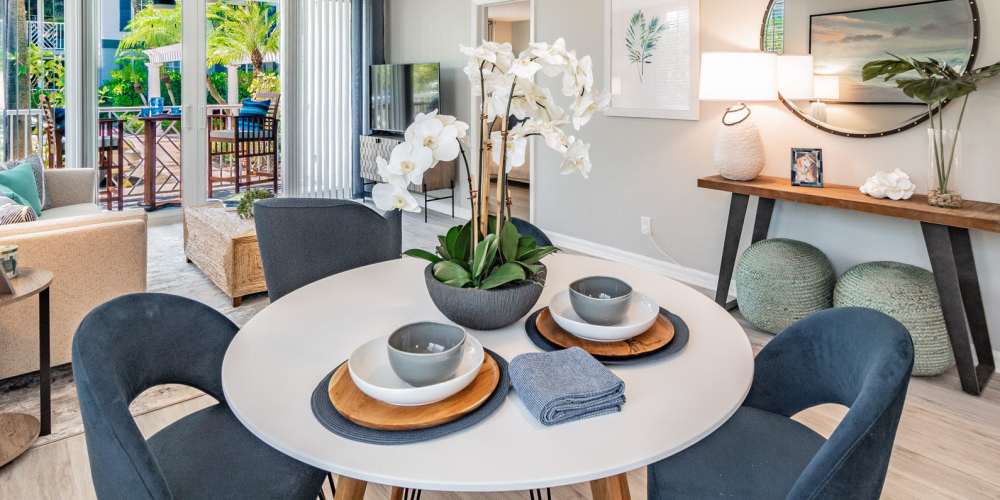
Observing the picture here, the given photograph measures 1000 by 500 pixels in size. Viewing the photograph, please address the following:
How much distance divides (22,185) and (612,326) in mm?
3711

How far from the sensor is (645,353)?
122 cm

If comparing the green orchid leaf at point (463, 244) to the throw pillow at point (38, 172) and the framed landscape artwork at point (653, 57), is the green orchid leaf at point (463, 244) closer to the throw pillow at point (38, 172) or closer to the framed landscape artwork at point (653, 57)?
the framed landscape artwork at point (653, 57)

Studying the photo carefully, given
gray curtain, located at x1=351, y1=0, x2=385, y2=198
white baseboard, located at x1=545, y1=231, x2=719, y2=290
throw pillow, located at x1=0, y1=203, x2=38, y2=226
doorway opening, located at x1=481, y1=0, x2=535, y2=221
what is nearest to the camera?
throw pillow, located at x1=0, y1=203, x2=38, y2=226

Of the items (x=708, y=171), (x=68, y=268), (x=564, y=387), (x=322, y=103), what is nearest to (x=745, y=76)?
(x=708, y=171)

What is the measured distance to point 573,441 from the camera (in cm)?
94

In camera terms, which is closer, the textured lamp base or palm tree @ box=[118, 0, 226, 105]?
the textured lamp base

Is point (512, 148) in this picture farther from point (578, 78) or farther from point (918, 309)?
point (918, 309)

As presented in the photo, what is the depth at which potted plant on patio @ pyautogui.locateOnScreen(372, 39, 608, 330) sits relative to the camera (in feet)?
3.86

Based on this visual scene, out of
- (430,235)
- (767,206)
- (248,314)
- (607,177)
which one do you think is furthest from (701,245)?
Answer: (248,314)

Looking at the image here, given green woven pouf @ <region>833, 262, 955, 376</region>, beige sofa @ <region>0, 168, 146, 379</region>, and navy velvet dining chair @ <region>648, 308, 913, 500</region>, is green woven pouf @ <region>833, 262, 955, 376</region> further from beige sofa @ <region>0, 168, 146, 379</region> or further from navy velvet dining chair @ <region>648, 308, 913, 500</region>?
beige sofa @ <region>0, 168, 146, 379</region>

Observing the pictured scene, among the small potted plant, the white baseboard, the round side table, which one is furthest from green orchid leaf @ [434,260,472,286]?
the white baseboard

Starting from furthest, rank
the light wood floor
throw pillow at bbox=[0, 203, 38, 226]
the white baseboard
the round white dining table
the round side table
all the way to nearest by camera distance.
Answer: the white baseboard, throw pillow at bbox=[0, 203, 38, 226], the round side table, the light wood floor, the round white dining table

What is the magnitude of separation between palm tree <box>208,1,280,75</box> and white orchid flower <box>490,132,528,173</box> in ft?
17.8

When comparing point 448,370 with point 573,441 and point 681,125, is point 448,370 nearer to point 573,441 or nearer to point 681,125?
point 573,441
